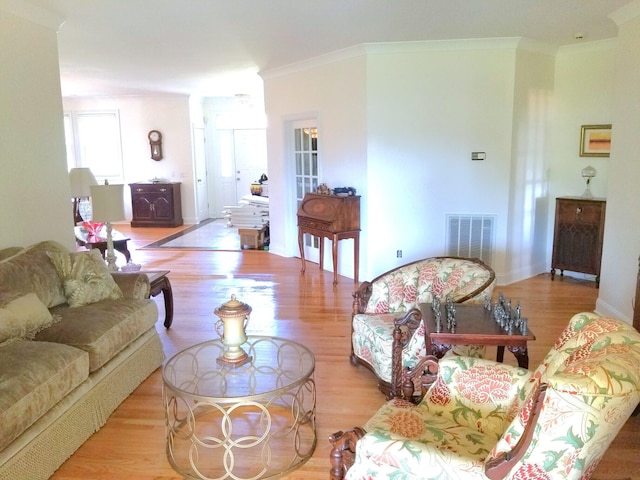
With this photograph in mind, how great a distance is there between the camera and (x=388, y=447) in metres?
1.66

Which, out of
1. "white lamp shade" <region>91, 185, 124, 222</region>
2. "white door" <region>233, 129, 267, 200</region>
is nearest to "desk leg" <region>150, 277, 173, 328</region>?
"white lamp shade" <region>91, 185, 124, 222</region>

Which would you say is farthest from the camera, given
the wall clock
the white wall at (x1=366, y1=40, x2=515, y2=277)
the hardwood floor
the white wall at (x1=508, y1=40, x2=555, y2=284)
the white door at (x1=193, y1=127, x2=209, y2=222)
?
the white door at (x1=193, y1=127, x2=209, y2=222)

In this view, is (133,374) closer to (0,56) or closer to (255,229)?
(0,56)

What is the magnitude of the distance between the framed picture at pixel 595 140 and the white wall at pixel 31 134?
5.33 metres

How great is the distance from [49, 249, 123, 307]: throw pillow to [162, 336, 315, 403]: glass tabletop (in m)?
0.77

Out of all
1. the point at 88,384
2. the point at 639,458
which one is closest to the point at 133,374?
the point at 88,384

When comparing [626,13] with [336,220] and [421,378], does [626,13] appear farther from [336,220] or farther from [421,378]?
[421,378]

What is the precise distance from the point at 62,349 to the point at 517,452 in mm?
2192

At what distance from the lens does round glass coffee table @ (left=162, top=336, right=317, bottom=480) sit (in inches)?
92.6

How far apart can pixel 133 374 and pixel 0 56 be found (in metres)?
2.41

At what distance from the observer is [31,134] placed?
12.7ft

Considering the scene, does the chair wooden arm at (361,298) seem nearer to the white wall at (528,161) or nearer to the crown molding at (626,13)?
the white wall at (528,161)

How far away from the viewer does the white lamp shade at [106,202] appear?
4.14 metres

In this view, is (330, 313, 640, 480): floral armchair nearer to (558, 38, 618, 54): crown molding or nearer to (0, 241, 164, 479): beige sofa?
(0, 241, 164, 479): beige sofa
